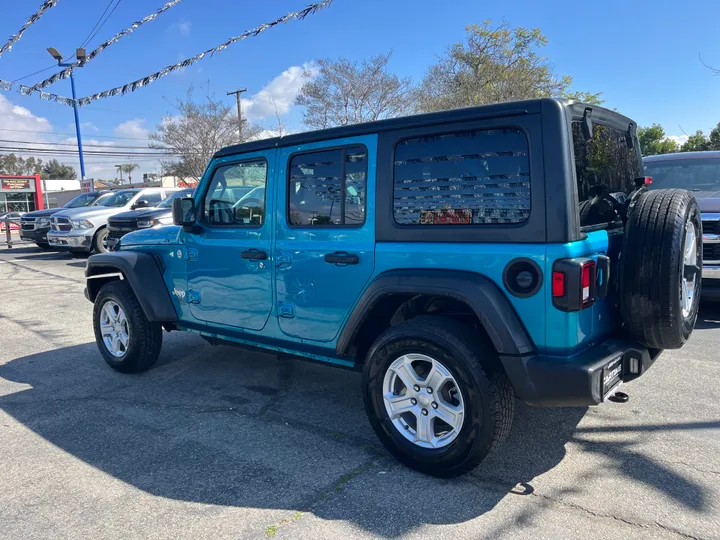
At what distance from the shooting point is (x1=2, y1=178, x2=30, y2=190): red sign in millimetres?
38688

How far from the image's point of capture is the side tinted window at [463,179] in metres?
2.80

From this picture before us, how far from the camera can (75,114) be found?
2719cm

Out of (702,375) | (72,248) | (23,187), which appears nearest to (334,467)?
(702,375)

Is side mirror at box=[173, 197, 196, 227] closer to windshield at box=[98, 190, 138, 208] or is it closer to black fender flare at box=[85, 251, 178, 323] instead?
black fender flare at box=[85, 251, 178, 323]

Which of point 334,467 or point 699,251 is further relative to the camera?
point 699,251

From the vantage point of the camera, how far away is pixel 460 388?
287 centimetres

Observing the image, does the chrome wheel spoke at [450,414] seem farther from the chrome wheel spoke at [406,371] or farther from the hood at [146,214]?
the hood at [146,214]

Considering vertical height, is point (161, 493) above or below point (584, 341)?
below

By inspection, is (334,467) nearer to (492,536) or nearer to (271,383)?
(492,536)

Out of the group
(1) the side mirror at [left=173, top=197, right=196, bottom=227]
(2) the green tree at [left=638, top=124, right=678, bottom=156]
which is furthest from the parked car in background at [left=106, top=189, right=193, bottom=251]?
(2) the green tree at [left=638, top=124, right=678, bottom=156]

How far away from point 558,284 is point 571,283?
0.06 m

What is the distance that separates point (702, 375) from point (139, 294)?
468 centimetres

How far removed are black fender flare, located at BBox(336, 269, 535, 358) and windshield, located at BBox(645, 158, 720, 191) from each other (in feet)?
18.2

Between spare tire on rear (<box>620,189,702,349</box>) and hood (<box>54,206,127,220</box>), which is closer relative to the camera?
spare tire on rear (<box>620,189,702,349</box>)
